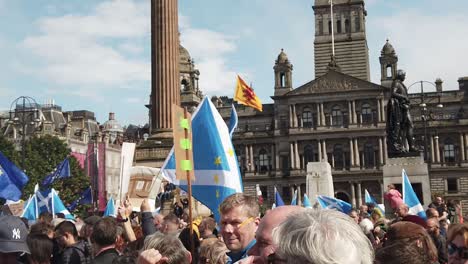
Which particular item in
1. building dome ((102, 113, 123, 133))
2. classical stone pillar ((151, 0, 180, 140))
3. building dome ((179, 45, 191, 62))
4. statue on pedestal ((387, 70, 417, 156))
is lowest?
statue on pedestal ((387, 70, 417, 156))

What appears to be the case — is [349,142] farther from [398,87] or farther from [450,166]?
[398,87]

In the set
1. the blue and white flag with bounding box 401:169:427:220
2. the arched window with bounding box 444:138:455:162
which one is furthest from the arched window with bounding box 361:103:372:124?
the blue and white flag with bounding box 401:169:427:220

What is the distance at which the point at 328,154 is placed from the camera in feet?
248

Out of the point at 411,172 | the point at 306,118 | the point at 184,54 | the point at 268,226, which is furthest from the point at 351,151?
the point at 268,226

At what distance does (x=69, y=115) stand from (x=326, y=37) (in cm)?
3681

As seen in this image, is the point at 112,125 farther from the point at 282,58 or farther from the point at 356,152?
the point at 356,152

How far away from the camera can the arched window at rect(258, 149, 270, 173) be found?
255 ft

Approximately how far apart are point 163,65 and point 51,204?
8184mm

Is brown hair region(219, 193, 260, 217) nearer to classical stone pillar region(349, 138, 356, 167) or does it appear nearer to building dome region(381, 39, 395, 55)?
classical stone pillar region(349, 138, 356, 167)

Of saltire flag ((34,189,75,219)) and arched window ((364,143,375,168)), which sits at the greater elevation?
arched window ((364,143,375,168))

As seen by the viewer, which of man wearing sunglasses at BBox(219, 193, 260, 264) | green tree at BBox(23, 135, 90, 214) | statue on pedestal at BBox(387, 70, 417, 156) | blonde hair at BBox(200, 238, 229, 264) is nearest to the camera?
man wearing sunglasses at BBox(219, 193, 260, 264)

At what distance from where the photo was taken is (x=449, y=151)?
240 ft

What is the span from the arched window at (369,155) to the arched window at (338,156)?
2.68 metres

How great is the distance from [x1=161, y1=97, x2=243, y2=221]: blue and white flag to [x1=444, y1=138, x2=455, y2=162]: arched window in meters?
69.0
